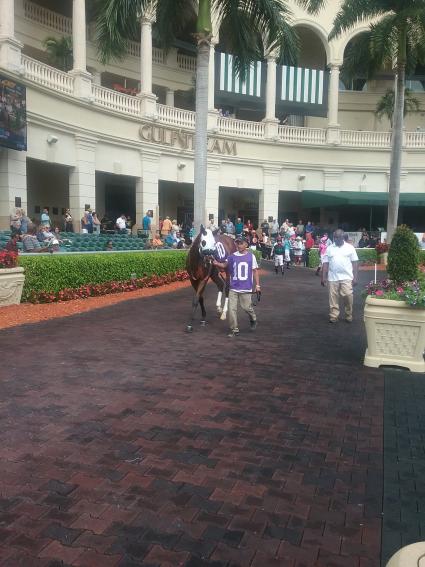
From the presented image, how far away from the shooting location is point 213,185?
31922 millimetres

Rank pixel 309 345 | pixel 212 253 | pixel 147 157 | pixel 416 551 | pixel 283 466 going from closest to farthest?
1. pixel 416 551
2. pixel 283 466
3. pixel 309 345
4. pixel 212 253
5. pixel 147 157

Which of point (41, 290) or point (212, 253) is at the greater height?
point (212, 253)

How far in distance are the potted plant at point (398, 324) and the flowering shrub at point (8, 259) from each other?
751cm

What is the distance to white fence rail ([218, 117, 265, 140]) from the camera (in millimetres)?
32062

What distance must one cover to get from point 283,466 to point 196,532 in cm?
118

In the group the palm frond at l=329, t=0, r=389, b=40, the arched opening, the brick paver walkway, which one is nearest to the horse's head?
the brick paver walkway

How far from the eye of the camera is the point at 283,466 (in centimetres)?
425

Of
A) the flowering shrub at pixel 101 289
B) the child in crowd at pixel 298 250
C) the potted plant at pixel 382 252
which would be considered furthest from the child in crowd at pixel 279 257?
the potted plant at pixel 382 252

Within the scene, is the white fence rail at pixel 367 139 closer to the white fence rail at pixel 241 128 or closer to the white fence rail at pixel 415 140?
the white fence rail at pixel 415 140

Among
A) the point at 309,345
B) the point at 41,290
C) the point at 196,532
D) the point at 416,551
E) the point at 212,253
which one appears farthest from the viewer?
the point at 41,290

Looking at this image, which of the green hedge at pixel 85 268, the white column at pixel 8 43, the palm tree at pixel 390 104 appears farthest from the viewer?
the palm tree at pixel 390 104

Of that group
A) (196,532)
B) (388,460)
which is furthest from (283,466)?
(196,532)

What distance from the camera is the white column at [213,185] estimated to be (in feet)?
104

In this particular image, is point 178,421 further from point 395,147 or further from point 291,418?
point 395,147
